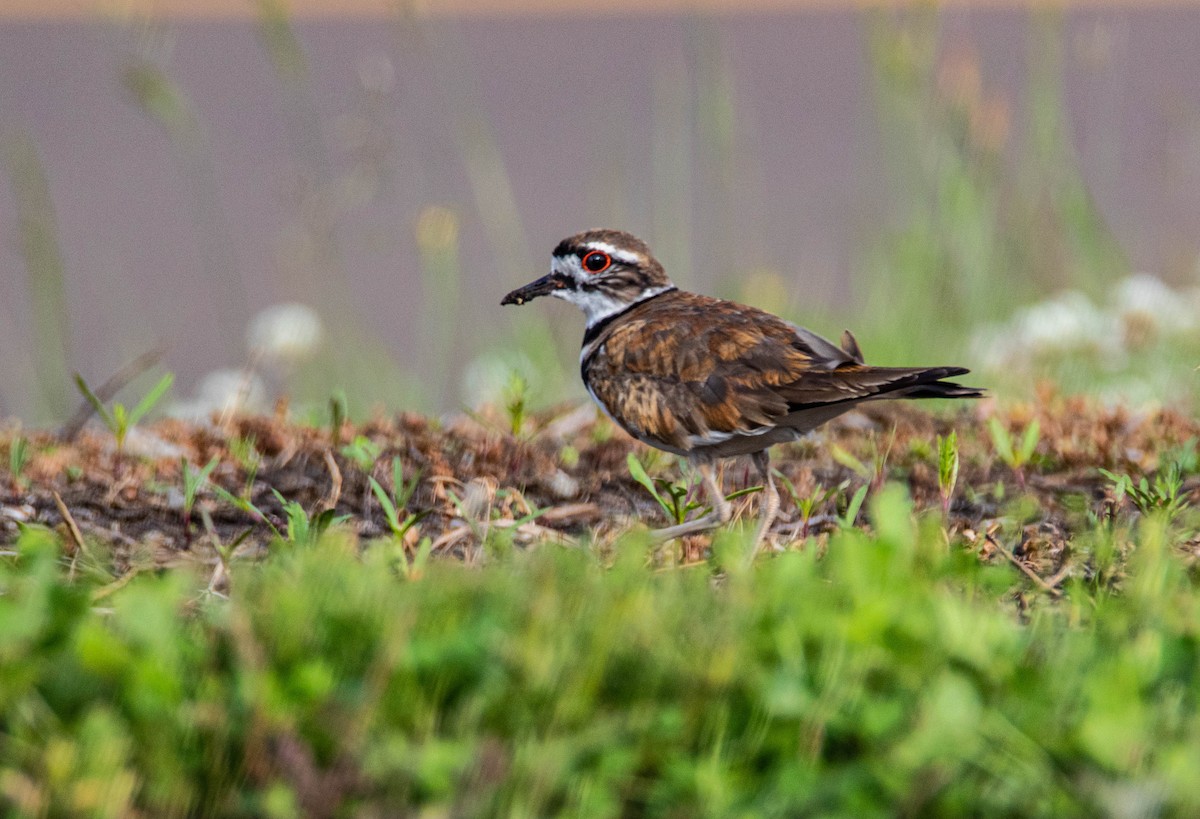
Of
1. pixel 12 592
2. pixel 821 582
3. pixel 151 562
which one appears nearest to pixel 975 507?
pixel 821 582

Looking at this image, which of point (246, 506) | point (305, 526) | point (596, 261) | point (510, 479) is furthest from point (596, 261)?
point (305, 526)


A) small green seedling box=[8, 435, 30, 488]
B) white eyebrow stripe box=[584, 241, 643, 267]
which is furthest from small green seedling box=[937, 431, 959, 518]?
small green seedling box=[8, 435, 30, 488]

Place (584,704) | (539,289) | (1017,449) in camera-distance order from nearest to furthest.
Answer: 1. (584,704)
2. (1017,449)
3. (539,289)

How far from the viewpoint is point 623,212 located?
9430mm

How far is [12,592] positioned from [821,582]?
196cm

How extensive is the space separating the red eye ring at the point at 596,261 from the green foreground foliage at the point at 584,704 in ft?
10.6

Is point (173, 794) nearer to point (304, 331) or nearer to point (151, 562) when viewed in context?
point (151, 562)

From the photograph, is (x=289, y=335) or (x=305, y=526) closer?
(x=305, y=526)

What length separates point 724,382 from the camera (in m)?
5.23

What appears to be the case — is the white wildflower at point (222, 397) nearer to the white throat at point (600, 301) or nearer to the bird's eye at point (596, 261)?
the white throat at point (600, 301)

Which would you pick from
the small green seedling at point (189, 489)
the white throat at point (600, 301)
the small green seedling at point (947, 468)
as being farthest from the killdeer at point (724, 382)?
the small green seedling at point (189, 489)

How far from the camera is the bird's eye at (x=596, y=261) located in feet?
20.9

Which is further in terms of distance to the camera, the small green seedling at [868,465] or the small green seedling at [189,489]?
the small green seedling at [868,465]

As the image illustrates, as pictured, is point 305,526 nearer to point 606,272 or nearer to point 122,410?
point 122,410
